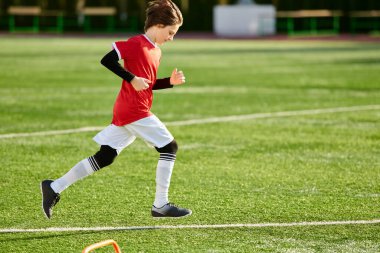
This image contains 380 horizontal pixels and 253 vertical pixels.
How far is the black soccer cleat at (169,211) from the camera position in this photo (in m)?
6.03

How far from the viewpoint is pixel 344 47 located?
32.5m

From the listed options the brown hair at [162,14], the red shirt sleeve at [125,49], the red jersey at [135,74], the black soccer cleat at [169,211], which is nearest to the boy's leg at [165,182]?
the black soccer cleat at [169,211]

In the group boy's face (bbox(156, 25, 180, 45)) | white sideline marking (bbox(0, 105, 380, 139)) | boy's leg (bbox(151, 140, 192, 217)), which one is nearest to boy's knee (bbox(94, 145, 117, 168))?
boy's leg (bbox(151, 140, 192, 217))

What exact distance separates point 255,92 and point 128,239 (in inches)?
402

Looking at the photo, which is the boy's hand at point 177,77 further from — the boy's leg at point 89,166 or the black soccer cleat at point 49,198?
the black soccer cleat at point 49,198

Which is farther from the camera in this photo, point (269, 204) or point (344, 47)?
point (344, 47)

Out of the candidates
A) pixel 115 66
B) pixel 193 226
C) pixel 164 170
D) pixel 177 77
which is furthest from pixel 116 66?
pixel 193 226

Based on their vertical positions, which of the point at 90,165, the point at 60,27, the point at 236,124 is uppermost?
the point at 90,165

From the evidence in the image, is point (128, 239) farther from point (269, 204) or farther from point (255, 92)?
point (255, 92)

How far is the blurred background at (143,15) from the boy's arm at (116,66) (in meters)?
38.6

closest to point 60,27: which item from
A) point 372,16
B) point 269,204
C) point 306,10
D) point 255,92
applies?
point 306,10

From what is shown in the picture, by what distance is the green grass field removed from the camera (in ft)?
18.4

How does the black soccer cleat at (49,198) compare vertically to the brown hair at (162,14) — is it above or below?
below

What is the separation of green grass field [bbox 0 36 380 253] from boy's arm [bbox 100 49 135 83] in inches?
41.0
